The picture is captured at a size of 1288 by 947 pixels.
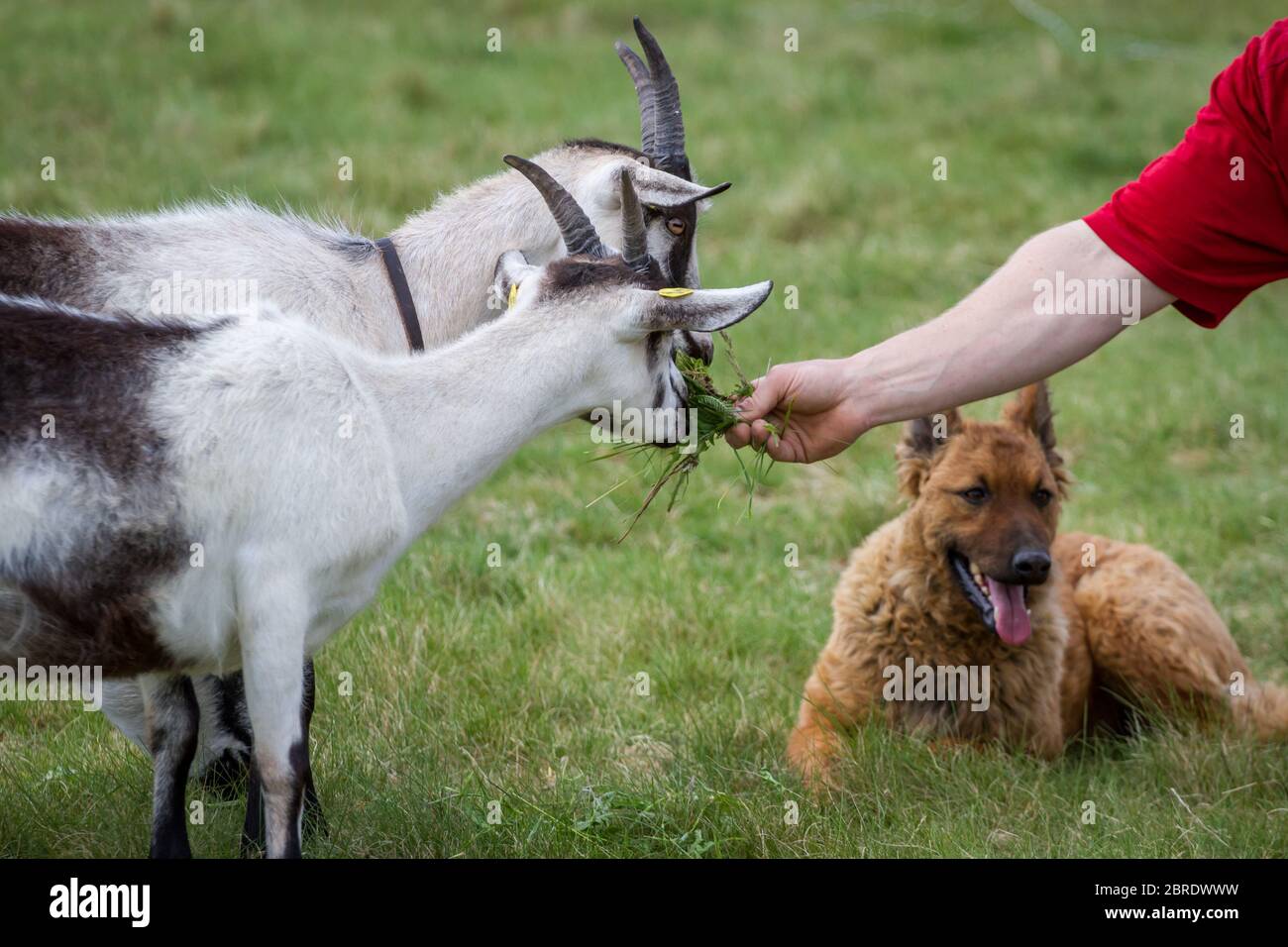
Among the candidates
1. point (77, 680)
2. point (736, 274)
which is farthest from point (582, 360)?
point (736, 274)

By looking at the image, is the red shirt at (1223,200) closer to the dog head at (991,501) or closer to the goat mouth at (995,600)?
the dog head at (991,501)

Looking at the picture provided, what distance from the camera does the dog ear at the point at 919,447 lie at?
5285 mm

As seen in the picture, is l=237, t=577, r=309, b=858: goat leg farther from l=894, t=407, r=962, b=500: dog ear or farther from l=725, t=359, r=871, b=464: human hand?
l=894, t=407, r=962, b=500: dog ear

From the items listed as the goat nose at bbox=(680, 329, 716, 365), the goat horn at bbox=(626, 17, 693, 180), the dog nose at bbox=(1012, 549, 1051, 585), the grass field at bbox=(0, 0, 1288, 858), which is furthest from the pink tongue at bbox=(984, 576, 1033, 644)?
the goat horn at bbox=(626, 17, 693, 180)

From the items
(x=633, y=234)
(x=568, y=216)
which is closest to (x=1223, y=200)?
(x=633, y=234)

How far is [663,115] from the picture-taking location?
5090 mm

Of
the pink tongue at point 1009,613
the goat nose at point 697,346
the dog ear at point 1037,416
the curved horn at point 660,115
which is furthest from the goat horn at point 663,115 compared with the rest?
the pink tongue at point 1009,613

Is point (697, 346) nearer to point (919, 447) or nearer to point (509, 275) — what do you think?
point (509, 275)

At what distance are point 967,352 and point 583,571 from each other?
2680 mm

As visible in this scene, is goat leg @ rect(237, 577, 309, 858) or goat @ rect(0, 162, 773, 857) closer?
goat @ rect(0, 162, 773, 857)

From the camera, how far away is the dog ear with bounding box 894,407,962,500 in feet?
17.3

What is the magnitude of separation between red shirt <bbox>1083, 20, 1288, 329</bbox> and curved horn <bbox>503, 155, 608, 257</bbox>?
129 centimetres

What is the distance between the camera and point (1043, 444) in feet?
17.7

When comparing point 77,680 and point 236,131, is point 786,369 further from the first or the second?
point 236,131
